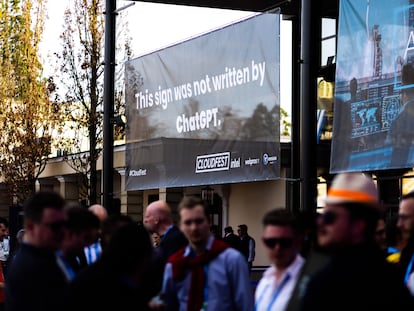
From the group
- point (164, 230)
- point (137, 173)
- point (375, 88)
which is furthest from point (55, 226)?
point (137, 173)

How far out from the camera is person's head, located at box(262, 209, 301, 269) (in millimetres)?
6418

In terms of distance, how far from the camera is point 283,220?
6465 mm

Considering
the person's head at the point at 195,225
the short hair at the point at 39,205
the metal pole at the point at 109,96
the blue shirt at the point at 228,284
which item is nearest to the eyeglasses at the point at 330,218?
the short hair at the point at 39,205

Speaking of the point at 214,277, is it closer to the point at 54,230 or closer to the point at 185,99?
the point at 54,230

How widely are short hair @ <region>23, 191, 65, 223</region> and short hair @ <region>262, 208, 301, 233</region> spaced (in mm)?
1273

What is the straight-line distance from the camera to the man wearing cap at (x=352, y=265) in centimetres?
423

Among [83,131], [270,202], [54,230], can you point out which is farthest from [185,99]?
[83,131]

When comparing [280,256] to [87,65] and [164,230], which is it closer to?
[164,230]

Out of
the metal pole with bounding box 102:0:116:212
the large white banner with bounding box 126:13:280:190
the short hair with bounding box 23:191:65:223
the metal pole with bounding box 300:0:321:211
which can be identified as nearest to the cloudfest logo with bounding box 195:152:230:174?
the large white banner with bounding box 126:13:280:190

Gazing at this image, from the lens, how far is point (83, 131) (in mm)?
37500

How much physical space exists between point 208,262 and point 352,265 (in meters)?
3.21

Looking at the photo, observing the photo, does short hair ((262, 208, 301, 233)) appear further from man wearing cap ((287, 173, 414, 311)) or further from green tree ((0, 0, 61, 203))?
green tree ((0, 0, 61, 203))

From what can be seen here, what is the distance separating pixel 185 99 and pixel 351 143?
436 cm

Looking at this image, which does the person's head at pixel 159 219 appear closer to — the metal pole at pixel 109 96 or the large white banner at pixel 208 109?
the large white banner at pixel 208 109
